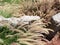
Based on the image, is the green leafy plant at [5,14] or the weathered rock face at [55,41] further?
the green leafy plant at [5,14]

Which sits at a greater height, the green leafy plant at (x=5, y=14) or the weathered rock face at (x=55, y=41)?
the green leafy plant at (x=5, y=14)

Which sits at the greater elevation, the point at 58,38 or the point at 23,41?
the point at 23,41

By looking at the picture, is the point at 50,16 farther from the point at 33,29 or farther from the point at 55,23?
the point at 33,29

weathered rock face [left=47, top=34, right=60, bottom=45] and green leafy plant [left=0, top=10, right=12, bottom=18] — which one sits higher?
green leafy plant [left=0, top=10, right=12, bottom=18]

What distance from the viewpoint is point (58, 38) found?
578cm

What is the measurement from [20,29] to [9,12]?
3.24 ft

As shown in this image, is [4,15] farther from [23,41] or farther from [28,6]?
[23,41]

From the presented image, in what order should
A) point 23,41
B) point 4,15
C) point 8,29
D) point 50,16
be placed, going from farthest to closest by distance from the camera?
point 50,16
point 4,15
point 8,29
point 23,41

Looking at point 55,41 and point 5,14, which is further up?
point 5,14

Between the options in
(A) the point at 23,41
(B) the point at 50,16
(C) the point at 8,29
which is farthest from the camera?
(B) the point at 50,16

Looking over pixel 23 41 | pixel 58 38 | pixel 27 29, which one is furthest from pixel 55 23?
pixel 23 41

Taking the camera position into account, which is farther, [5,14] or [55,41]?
[5,14]

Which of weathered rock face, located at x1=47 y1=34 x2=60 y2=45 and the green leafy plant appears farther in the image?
the green leafy plant

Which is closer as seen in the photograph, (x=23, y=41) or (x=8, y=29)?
(x=23, y=41)
